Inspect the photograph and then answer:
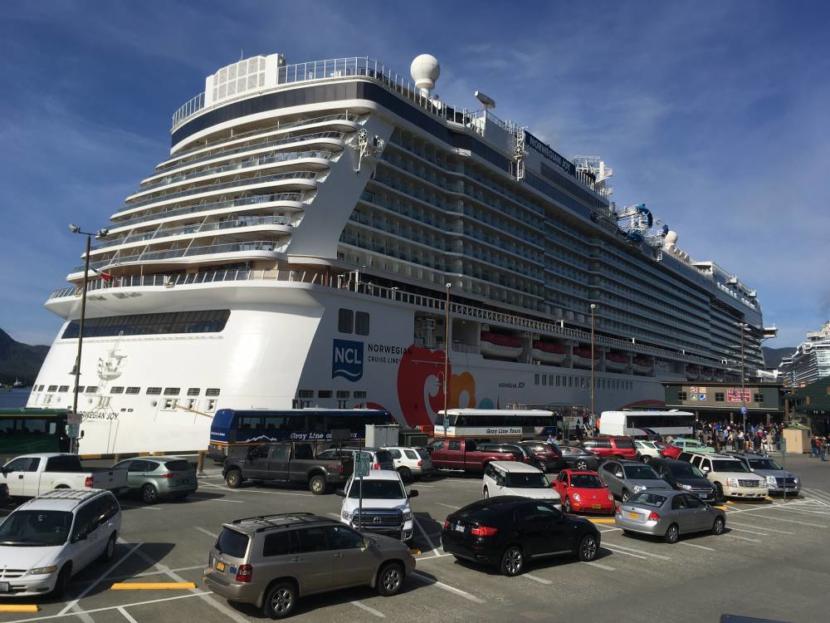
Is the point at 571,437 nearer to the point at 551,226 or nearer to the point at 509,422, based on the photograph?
the point at 509,422

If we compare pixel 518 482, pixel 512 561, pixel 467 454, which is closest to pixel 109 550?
pixel 512 561

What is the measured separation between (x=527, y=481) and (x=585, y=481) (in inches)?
83.4

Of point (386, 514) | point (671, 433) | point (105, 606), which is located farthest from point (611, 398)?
point (105, 606)

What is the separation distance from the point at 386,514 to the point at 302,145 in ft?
94.3

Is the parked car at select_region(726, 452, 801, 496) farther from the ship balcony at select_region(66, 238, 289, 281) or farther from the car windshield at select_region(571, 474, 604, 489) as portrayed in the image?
the ship balcony at select_region(66, 238, 289, 281)

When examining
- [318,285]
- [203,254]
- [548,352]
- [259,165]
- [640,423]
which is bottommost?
[640,423]

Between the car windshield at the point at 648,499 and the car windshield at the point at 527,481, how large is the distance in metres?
2.91

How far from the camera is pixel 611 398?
235 feet

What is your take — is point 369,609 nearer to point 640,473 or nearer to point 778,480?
point 640,473

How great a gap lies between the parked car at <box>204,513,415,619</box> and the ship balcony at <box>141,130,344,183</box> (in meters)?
30.1

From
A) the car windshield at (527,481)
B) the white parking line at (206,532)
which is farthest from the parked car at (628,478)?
the white parking line at (206,532)

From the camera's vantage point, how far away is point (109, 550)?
12.0 metres

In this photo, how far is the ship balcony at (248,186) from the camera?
3506cm

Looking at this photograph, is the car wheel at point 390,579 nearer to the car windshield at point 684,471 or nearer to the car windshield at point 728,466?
the car windshield at point 684,471
